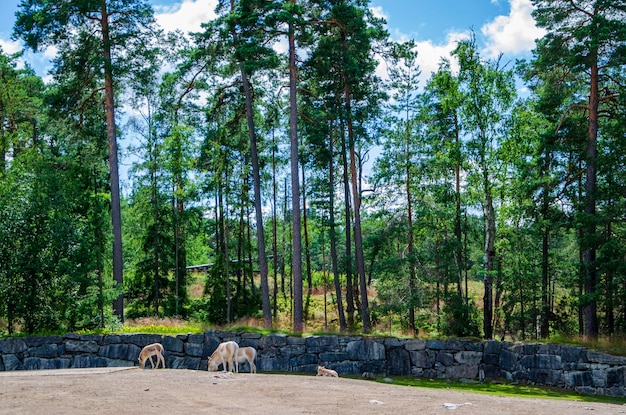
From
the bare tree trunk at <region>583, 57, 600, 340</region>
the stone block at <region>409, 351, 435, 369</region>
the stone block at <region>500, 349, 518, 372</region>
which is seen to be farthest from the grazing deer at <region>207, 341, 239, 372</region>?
the bare tree trunk at <region>583, 57, 600, 340</region>

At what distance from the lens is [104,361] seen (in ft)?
53.9

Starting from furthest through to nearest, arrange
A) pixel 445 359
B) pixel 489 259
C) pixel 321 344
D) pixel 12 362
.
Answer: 1. pixel 489 259
2. pixel 321 344
3. pixel 445 359
4. pixel 12 362

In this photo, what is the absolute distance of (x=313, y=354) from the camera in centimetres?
1698

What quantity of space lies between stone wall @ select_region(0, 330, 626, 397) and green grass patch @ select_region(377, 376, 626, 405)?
0.58 meters

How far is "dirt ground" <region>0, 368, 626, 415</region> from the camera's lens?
25.4ft

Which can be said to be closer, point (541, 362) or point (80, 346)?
point (541, 362)

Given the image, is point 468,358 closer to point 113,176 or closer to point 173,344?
point 173,344

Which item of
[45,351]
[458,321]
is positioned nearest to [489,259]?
[458,321]

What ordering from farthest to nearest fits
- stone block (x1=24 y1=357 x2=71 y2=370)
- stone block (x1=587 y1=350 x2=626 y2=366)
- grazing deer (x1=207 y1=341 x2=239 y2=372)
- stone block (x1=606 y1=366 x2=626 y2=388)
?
Answer: 1. stone block (x1=24 y1=357 x2=71 y2=370)
2. stone block (x1=587 y1=350 x2=626 y2=366)
3. stone block (x1=606 y1=366 x2=626 y2=388)
4. grazing deer (x1=207 y1=341 x2=239 y2=372)

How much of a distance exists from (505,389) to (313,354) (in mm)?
5492

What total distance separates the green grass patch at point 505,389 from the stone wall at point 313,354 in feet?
1.92

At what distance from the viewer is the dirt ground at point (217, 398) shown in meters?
7.75

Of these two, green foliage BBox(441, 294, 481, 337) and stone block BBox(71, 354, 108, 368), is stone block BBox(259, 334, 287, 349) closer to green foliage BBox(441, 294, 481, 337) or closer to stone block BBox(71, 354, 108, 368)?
stone block BBox(71, 354, 108, 368)

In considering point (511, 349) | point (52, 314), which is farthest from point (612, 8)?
point (52, 314)
